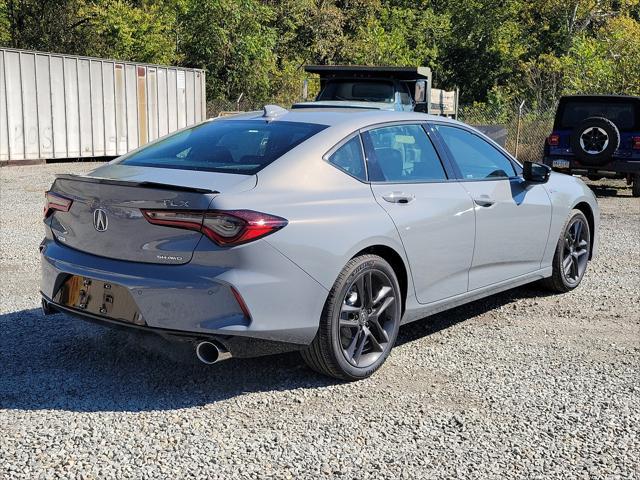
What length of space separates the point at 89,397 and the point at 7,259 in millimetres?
3984

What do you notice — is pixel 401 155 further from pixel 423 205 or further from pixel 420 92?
pixel 420 92

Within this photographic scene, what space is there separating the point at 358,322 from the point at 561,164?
10.8 meters

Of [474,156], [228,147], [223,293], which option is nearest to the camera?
[223,293]

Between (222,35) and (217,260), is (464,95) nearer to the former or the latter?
(222,35)

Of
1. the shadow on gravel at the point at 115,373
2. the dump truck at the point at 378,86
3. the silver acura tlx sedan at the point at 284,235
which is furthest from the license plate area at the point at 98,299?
the dump truck at the point at 378,86

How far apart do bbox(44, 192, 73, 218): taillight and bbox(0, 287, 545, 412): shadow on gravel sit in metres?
0.78

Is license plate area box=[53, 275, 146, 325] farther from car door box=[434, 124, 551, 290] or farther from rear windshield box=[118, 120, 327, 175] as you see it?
car door box=[434, 124, 551, 290]

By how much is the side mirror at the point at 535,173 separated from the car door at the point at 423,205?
847 mm

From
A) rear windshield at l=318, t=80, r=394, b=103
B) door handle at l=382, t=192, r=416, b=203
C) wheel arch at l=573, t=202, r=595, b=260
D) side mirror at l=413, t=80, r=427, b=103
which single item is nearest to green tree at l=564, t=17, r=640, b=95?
side mirror at l=413, t=80, r=427, b=103

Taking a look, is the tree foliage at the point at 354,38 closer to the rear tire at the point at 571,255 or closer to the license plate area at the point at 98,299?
the rear tire at the point at 571,255

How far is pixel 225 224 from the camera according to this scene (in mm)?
3771

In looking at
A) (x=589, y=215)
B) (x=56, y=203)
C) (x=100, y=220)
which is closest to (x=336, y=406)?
(x=100, y=220)

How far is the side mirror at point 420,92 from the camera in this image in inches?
616

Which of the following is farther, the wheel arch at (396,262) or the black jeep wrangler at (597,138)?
the black jeep wrangler at (597,138)
